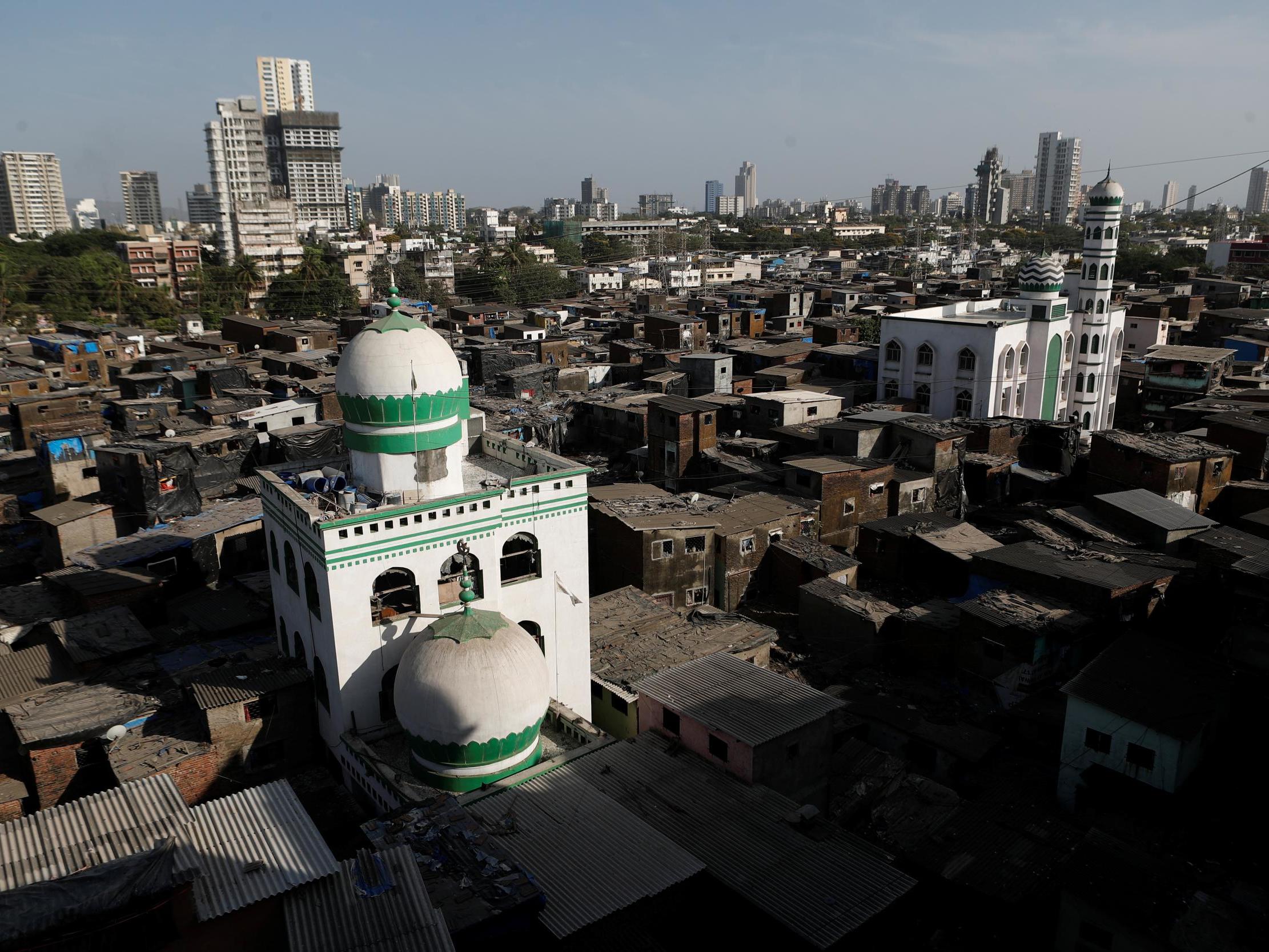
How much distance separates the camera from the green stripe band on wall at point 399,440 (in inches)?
666

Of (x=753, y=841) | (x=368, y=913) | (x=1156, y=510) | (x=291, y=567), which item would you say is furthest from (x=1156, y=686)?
(x=291, y=567)

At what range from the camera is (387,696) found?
16656 mm

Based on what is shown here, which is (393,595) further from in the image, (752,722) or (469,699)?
(752,722)

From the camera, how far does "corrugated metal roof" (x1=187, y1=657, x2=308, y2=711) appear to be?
54.1 ft

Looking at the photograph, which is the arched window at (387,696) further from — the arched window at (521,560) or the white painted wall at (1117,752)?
the white painted wall at (1117,752)

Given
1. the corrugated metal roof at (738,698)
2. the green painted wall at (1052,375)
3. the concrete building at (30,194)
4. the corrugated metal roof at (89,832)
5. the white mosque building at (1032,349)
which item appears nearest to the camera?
the corrugated metal roof at (89,832)

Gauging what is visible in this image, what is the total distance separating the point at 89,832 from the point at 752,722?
9.88 m

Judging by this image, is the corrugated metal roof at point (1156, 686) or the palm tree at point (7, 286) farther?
the palm tree at point (7, 286)

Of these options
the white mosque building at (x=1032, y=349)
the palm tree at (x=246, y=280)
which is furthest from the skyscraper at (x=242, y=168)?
the white mosque building at (x=1032, y=349)

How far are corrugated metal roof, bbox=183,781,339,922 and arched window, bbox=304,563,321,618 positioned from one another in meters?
4.41

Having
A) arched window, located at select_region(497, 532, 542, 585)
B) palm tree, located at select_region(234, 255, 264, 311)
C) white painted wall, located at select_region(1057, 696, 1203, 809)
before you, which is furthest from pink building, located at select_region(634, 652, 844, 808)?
palm tree, located at select_region(234, 255, 264, 311)

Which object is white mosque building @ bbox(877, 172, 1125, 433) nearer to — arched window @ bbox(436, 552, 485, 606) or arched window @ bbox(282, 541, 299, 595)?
arched window @ bbox(436, 552, 485, 606)

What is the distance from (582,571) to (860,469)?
1431cm

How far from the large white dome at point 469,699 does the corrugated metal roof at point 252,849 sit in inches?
107
